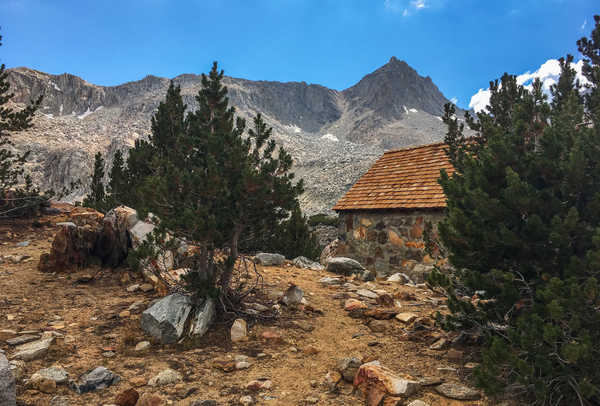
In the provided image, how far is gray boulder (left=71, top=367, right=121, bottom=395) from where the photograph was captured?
3.10 m

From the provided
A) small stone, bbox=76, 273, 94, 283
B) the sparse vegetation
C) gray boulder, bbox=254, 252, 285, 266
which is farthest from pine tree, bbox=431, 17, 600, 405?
the sparse vegetation

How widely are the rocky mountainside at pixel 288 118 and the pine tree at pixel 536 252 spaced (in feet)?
118

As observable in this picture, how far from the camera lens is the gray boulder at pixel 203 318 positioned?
4.29 m

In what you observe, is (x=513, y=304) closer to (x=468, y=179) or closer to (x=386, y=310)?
(x=468, y=179)

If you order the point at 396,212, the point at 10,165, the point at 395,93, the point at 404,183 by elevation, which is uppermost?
the point at 395,93

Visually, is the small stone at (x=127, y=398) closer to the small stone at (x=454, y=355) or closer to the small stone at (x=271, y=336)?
the small stone at (x=271, y=336)

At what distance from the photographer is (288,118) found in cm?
11169

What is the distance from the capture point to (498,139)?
12.0ft

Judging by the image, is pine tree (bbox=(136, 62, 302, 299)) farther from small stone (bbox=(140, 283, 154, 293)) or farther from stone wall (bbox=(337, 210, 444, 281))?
stone wall (bbox=(337, 210, 444, 281))

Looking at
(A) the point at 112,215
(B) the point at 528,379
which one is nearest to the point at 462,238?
(B) the point at 528,379

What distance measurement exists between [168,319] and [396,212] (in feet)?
22.0

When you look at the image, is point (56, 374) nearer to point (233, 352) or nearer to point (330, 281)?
point (233, 352)

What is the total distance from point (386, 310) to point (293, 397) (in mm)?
2432

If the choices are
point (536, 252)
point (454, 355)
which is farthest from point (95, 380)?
point (536, 252)
